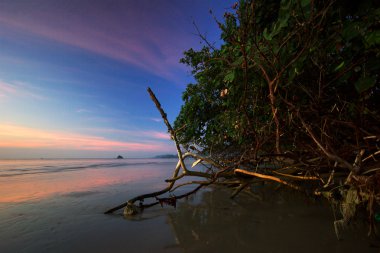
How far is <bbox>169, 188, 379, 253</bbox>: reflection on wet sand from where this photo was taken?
275 cm

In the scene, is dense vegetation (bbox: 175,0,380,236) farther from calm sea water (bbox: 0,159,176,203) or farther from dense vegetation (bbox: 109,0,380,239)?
calm sea water (bbox: 0,159,176,203)

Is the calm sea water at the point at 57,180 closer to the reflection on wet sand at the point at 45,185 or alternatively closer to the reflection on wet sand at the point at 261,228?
the reflection on wet sand at the point at 45,185

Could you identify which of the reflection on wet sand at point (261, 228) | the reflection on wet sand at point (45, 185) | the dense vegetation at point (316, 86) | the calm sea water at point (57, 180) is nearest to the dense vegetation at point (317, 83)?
the dense vegetation at point (316, 86)

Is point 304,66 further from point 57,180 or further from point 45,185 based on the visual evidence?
point 57,180

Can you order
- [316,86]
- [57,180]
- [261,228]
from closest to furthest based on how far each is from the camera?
[316,86], [261,228], [57,180]

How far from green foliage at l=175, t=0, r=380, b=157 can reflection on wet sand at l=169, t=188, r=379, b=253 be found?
1.28 m

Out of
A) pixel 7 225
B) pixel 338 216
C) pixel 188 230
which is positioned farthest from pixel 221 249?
pixel 7 225

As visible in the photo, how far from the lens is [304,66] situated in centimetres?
281

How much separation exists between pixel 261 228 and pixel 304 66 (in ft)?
8.25

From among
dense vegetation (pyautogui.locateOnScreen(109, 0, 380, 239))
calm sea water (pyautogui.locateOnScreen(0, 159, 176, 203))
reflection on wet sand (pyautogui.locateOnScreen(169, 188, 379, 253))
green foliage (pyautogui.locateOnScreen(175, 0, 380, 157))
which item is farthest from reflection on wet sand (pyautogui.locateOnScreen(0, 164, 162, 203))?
green foliage (pyautogui.locateOnScreen(175, 0, 380, 157))

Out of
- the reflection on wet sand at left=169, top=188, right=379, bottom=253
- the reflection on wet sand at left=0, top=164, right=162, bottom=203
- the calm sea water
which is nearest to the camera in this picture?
the reflection on wet sand at left=169, top=188, right=379, bottom=253

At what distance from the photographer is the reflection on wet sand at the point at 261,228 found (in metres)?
2.75

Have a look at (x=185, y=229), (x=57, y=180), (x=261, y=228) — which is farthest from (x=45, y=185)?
(x=261, y=228)

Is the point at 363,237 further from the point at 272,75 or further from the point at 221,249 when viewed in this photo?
the point at 272,75
